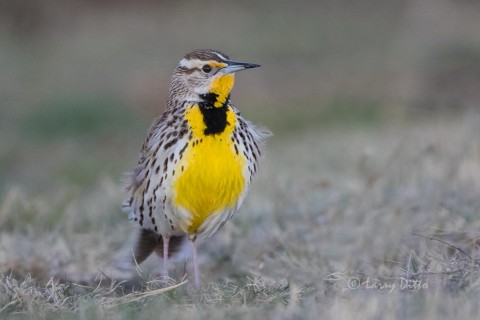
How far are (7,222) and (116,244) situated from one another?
2.73 feet

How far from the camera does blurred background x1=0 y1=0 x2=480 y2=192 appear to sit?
12.4m

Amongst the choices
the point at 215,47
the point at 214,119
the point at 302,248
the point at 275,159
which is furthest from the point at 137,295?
the point at 215,47

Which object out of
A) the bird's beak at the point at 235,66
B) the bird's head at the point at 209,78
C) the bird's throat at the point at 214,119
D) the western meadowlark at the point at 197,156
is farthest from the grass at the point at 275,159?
the bird's beak at the point at 235,66

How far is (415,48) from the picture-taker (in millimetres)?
14430

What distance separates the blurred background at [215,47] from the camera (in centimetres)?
1241

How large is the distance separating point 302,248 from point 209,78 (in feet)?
4.24

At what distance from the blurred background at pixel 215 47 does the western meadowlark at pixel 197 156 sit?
3421 mm

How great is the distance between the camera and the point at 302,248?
655 cm

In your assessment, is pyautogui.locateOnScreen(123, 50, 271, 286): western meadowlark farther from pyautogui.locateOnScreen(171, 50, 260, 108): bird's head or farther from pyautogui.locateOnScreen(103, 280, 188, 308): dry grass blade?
pyautogui.locateOnScreen(103, 280, 188, 308): dry grass blade

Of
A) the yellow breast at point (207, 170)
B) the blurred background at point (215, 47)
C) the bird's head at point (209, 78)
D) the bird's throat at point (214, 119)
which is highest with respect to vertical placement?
the bird's head at point (209, 78)

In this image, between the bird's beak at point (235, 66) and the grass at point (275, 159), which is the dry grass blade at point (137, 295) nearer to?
the grass at point (275, 159)

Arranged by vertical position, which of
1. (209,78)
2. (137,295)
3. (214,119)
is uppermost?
(209,78)

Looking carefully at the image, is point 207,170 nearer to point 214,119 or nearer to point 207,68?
point 214,119

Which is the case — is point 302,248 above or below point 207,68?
below
